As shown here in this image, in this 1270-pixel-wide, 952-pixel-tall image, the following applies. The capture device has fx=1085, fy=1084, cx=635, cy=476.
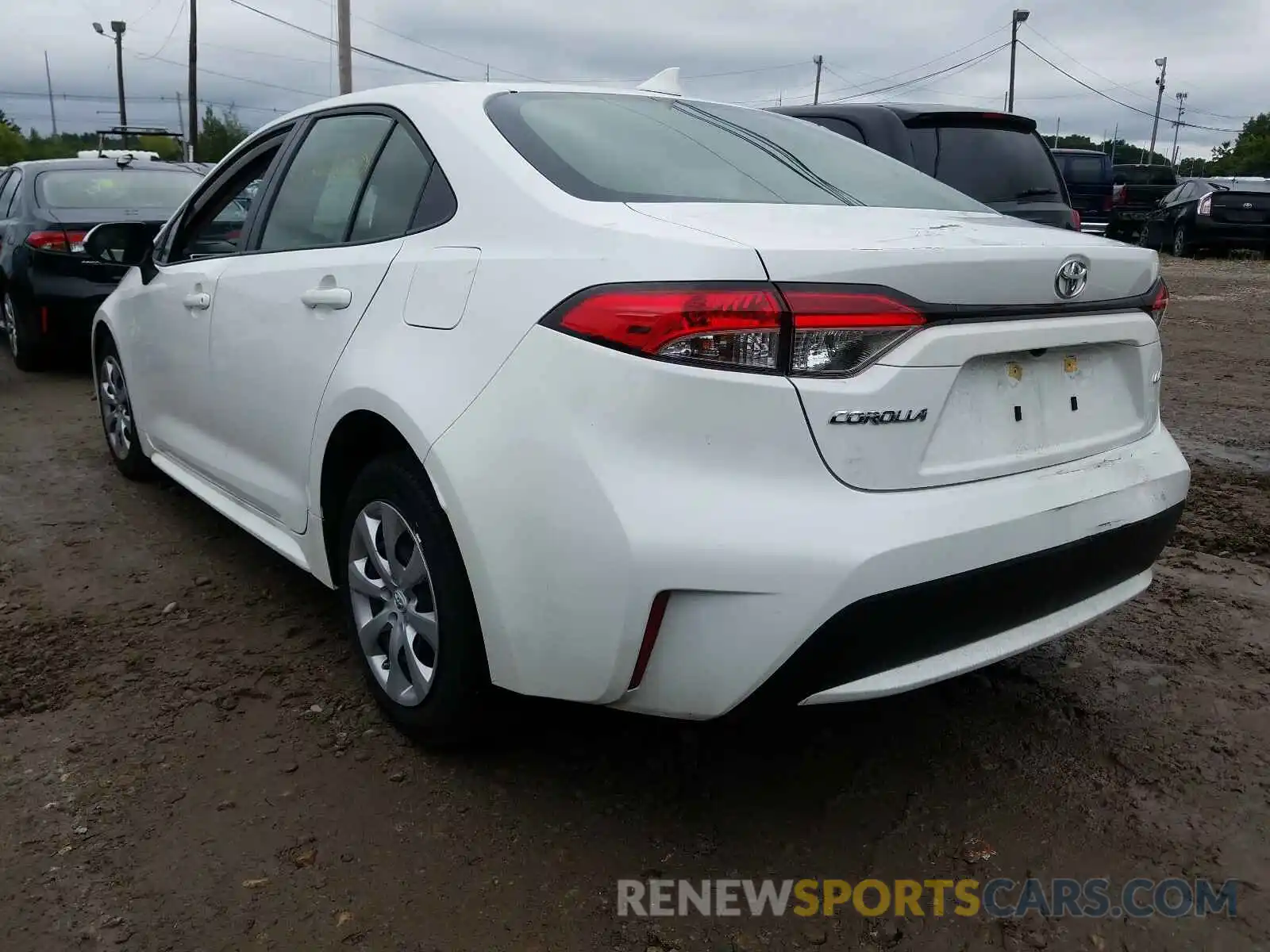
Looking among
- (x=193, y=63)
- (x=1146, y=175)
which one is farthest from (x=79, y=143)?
(x=1146, y=175)

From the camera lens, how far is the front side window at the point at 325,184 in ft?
9.65

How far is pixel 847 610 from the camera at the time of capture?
1.91 meters

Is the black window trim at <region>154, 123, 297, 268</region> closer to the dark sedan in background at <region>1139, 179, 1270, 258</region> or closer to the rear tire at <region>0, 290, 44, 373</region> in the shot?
the rear tire at <region>0, 290, 44, 373</region>

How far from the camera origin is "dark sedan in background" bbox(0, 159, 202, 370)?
732 cm

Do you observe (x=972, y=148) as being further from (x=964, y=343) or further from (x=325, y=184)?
(x=964, y=343)

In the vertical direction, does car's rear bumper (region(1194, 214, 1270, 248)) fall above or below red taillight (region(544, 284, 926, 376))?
above

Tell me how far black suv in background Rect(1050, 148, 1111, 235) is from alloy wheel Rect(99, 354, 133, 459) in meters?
17.9

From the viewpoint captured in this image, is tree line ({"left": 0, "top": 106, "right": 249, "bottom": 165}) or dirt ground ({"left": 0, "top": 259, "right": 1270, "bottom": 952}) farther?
tree line ({"left": 0, "top": 106, "right": 249, "bottom": 165})

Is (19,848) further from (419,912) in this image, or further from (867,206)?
(867,206)

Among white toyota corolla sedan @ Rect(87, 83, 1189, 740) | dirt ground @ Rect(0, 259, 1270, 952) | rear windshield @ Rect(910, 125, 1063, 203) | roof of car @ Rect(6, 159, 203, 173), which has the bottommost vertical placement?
dirt ground @ Rect(0, 259, 1270, 952)

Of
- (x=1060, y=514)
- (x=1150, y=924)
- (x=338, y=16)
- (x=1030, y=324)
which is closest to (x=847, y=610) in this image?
(x=1060, y=514)

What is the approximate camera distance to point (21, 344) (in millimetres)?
7594

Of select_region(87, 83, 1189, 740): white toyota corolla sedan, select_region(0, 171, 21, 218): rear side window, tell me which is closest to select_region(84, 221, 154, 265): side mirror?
select_region(87, 83, 1189, 740): white toyota corolla sedan

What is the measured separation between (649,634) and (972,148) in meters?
5.21
